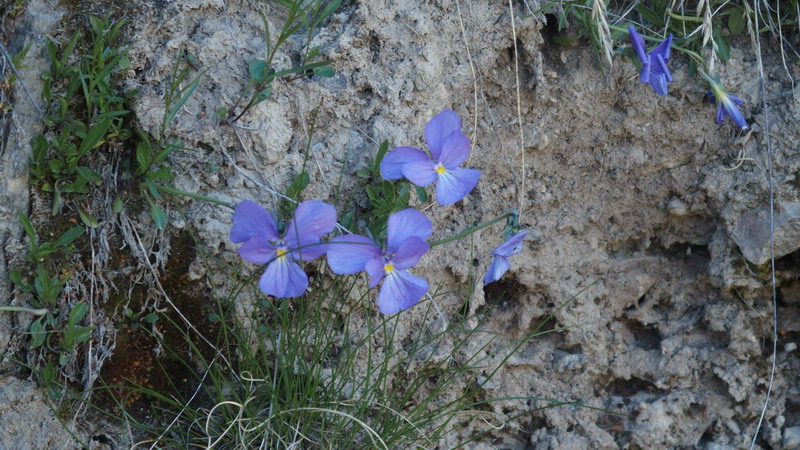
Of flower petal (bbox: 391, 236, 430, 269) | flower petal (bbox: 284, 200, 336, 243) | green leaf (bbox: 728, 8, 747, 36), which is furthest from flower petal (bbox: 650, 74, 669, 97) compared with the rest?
flower petal (bbox: 284, 200, 336, 243)

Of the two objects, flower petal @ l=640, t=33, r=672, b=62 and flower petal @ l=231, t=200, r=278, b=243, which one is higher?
flower petal @ l=640, t=33, r=672, b=62

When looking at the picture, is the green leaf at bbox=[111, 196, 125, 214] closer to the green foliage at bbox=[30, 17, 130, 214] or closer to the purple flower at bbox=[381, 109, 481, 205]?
the green foliage at bbox=[30, 17, 130, 214]

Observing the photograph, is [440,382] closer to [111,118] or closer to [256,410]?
[256,410]

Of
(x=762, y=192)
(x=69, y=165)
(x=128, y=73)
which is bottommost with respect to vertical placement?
(x=762, y=192)

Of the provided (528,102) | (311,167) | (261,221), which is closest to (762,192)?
(528,102)

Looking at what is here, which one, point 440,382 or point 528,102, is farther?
point 528,102

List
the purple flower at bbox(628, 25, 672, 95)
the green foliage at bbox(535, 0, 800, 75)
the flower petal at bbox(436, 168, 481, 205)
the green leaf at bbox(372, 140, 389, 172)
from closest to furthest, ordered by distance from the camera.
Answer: the flower petal at bbox(436, 168, 481, 205) < the green leaf at bbox(372, 140, 389, 172) < the purple flower at bbox(628, 25, 672, 95) < the green foliage at bbox(535, 0, 800, 75)

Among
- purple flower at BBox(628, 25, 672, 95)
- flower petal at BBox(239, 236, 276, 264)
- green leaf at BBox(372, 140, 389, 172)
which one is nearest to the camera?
flower petal at BBox(239, 236, 276, 264)

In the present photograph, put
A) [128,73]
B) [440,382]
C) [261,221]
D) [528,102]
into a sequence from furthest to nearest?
1. [528,102]
2. [440,382]
3. [128,73]
4. [261,221]
